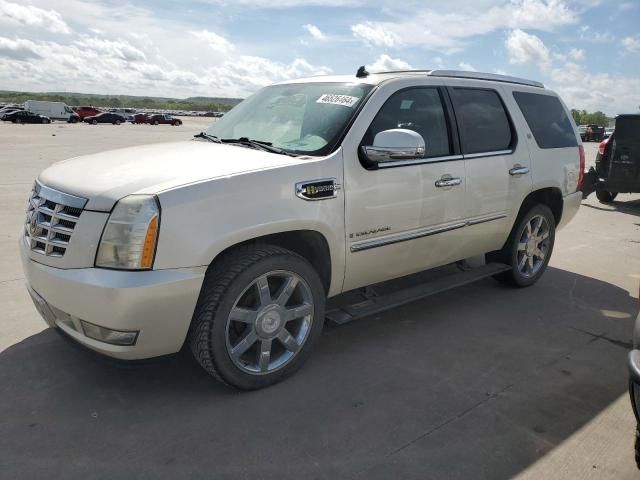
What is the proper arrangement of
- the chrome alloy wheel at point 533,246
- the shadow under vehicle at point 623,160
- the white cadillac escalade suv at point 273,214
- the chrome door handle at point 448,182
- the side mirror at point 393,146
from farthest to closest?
the shadow under vehicle at point 623,160, the chrome alloy wheel at point 533,246, the chrome door handle at point 448,182, the side mirror at point 393,146, the white cadillac escalade suv at point 273,214

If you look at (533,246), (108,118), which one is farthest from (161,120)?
(533,246)

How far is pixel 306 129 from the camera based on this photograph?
11.8ft

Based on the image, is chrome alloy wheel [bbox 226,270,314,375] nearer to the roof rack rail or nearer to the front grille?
the front grille

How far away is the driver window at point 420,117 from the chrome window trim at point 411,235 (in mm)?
531

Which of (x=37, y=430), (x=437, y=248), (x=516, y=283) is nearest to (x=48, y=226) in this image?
(x=37, y=430)

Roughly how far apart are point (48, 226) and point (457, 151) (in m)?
2.79

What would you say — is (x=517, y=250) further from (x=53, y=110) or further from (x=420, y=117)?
(x=53, y=110)

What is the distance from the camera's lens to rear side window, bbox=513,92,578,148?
485 centimetres

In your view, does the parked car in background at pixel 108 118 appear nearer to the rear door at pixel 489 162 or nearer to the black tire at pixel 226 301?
the rear door at pixel 489 162

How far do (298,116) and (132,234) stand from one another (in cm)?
162

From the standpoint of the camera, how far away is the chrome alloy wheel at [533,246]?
4.95m

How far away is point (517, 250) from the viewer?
4.89 metres

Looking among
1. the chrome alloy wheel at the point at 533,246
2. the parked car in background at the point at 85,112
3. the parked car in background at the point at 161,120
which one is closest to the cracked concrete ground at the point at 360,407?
the chrome alloy wheel at the point at 533,246

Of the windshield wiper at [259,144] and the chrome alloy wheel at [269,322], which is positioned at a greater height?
the windshield wiper at [259,144]
